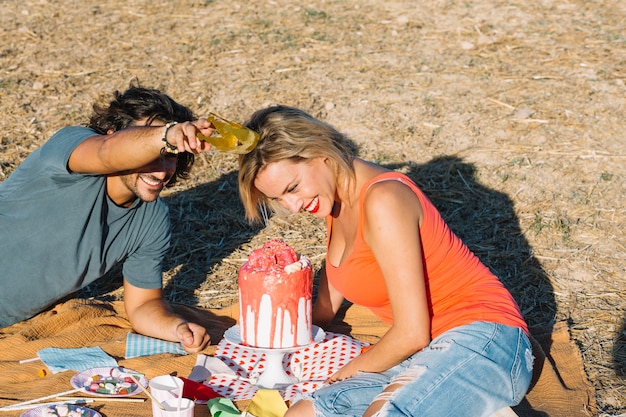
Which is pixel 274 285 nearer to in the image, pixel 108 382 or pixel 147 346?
pixel 108 382

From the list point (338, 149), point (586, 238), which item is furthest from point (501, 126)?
point (338, 149)

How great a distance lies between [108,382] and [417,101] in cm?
487

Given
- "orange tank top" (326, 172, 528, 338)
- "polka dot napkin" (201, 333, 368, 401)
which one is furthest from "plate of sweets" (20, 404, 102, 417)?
"orange tank top" (326, 172, 528, 338)

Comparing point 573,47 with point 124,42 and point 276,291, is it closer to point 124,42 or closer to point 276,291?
point 124,42

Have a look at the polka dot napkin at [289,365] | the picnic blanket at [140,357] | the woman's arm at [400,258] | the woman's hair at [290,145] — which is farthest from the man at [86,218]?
the woman's arm at [400,258]

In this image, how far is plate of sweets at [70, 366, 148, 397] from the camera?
3.90 m

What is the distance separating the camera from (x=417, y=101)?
7938 millimetres

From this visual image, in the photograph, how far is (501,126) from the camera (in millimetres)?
7391

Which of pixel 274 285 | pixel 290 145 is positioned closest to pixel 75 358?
pixel 274 285

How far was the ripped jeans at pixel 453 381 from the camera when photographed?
10.3 feet

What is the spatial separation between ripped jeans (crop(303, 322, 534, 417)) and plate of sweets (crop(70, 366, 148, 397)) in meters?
1.11

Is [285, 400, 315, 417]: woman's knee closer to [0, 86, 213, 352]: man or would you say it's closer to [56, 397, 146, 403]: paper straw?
[56, 397, 146, 403]: paper straw

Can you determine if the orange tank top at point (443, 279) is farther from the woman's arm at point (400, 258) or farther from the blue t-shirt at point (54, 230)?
the blue t-shirt at point (54, 230)

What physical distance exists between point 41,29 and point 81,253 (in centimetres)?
639
